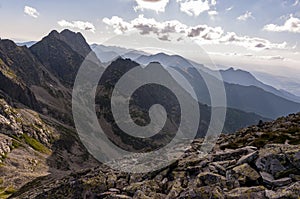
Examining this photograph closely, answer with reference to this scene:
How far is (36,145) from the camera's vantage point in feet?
573

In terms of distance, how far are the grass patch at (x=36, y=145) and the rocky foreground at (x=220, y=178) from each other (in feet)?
451

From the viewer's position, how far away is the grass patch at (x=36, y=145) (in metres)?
171

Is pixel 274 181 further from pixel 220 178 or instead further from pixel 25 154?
pixel 25 154

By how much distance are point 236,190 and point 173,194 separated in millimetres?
7800

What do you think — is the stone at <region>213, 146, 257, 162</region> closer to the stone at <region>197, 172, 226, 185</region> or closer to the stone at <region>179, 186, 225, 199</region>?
the stone at <region>197, 172, 226, 185</region>

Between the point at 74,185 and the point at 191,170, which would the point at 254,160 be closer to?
the point at 191,170

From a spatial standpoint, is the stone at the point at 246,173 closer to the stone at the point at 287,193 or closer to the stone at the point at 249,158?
the stone at the point at 249,158

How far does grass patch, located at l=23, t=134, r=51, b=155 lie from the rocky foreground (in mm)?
137403

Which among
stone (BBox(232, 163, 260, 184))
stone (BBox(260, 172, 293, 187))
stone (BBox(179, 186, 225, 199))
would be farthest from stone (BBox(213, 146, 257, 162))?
stone (BBox(179, 186, 225, 199))

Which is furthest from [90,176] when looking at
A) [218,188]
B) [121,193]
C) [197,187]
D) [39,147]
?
[39,147]

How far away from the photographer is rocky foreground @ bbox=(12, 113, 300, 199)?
2753 centimetres

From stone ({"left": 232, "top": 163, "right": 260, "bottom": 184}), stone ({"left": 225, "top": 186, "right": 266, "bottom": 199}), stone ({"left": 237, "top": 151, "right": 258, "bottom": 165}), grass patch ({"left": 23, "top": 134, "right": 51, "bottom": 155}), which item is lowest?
grass patch ({"left": 23, "top": 134, "right": 51, "bottom": 155})

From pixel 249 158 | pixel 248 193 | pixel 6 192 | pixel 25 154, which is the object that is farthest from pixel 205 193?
pixel 25 154

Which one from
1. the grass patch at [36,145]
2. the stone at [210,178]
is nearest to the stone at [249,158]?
the stone at [210,178]
